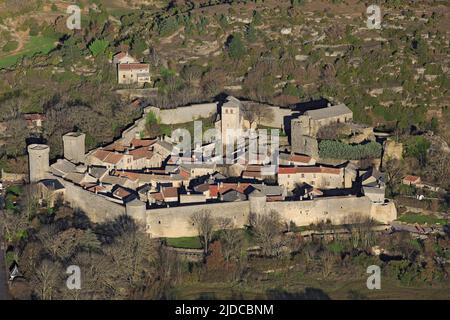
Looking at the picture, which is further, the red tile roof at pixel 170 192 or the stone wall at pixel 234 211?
the red tile roof at pixel 170 192

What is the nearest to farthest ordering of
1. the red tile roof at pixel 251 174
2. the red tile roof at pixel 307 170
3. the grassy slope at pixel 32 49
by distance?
the red tile roof at pixel 307 170, the red tile roof at pixel 251 174, the grassy slope at pixel 32 49

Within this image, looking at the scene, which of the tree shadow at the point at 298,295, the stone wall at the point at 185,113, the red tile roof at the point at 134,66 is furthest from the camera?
the red tile roof at the point at 134,66

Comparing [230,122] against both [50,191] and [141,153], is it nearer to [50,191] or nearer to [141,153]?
[141,153]

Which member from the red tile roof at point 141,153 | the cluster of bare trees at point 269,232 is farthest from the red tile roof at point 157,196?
the red tile roof at point 141,153

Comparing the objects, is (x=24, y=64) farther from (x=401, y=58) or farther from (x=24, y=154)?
(x=401, y=58)

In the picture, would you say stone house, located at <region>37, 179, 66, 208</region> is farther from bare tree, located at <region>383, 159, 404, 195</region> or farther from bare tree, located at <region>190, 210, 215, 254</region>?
bare tree, located at <region>383, 159, 404, 195</region>

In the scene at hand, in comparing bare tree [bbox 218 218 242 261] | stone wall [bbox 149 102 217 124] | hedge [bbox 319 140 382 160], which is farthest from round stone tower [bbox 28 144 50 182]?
hedge [bbox 319 140 382 160]

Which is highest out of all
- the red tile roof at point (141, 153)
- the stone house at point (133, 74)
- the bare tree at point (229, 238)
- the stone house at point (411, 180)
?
the stone house at point (133, 74)

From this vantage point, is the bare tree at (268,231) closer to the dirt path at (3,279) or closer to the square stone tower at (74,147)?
the square stone tower at (74,147)
